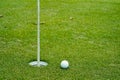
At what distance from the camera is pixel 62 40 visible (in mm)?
7344

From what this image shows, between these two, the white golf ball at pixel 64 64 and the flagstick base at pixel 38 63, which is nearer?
the white golf ball at pixel 64 64

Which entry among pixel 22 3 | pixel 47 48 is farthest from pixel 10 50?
pixel 22 3

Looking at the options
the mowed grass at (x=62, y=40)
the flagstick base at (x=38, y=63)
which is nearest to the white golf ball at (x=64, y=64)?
the mowed grass at (x=62, y=40)

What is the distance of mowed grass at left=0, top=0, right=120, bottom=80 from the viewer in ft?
18.3

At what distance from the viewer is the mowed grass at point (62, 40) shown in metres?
5.58

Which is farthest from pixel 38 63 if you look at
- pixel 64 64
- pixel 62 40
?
pixel 62 40

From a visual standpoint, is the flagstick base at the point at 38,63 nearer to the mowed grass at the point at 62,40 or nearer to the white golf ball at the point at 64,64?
the mowed grass at the point at 62,40

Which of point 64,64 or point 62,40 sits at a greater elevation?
point 62,40

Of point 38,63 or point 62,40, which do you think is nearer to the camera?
point 38,63

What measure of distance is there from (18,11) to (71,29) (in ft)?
8.75

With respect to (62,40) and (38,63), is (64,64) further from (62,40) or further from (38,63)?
(62,40)

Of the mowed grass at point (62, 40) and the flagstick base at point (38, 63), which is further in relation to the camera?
the flagstick base at point (38, 63)

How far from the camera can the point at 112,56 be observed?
6.41 m

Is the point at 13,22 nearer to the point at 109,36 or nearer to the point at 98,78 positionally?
the point at 109,36
